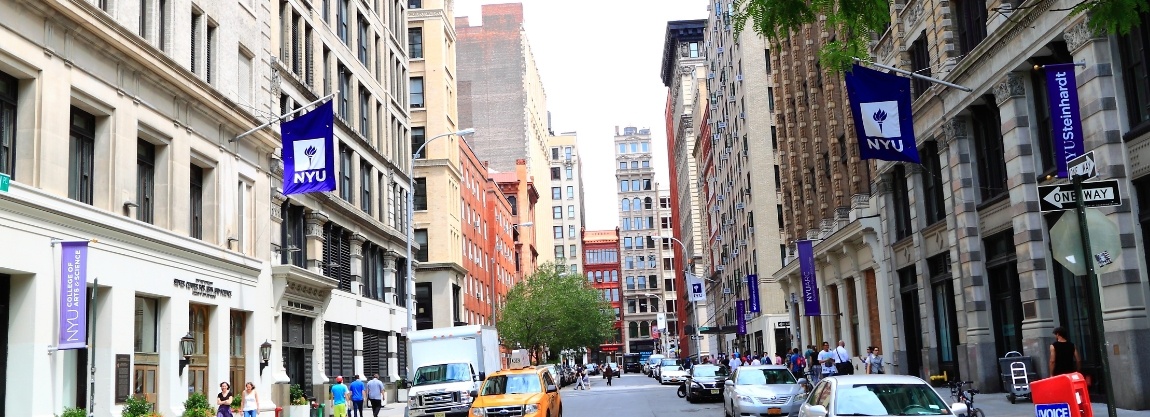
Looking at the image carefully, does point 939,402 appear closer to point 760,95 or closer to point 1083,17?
point 1083,17

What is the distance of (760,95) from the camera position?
238 feet

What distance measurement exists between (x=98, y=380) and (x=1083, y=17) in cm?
2210

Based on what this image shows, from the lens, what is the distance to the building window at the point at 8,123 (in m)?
20.2

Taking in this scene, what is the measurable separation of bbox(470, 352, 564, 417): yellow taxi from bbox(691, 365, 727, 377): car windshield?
14.6m

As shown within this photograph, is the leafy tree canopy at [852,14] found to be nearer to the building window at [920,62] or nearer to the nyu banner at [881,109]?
the nyu banner at [881,109]

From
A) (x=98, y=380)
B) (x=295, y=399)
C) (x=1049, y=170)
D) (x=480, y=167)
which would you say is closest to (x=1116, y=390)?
(x=1049, y=170)

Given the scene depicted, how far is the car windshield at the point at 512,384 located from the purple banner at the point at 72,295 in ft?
27.8

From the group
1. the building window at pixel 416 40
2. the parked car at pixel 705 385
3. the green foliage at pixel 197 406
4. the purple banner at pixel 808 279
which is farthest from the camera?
the building window at pixel 416 40

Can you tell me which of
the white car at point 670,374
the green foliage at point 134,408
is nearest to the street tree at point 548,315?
the white car at point 670,374

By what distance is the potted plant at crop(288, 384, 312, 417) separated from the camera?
112 ft

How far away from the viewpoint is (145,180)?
26375 mm

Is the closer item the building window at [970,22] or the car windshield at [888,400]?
the car windshield at [888,400]

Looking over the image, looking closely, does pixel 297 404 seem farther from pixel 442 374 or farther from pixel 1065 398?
pixel 1065 398

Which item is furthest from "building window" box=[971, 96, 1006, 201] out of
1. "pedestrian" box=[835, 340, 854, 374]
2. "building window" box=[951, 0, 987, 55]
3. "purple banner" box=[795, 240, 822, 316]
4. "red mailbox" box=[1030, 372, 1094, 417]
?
"red mailbox" box=[1030, 372, 1094, 417]
